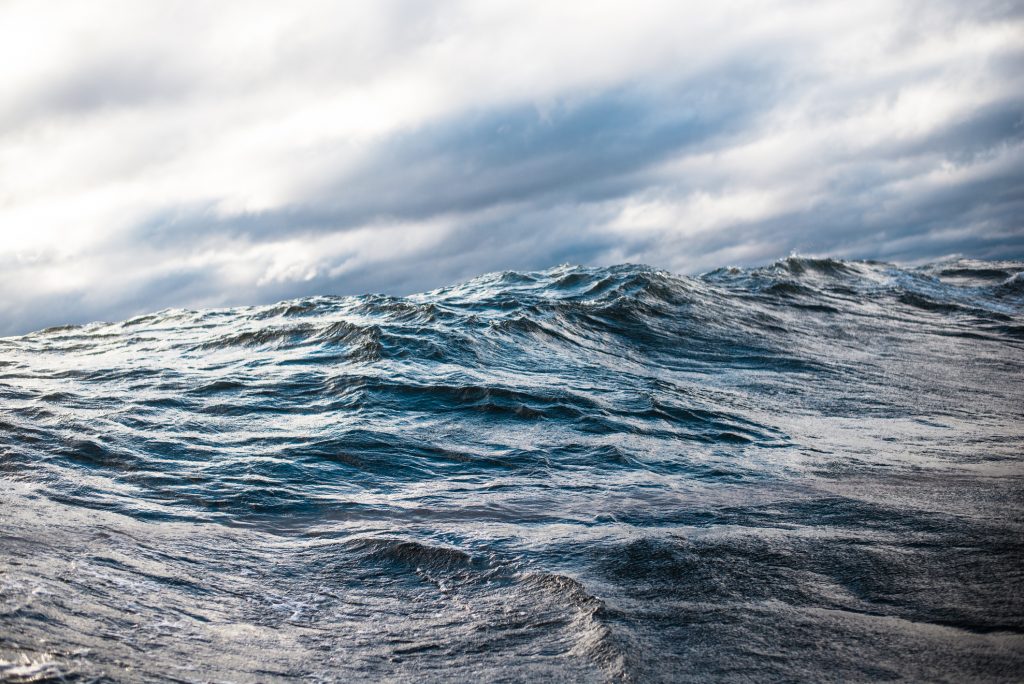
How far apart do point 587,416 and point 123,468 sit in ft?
18.0

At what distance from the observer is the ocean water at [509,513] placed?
3934 millimetres

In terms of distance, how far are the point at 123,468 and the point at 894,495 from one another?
7398 mm

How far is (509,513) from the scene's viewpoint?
659cm

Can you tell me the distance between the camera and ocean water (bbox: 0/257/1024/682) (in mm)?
3934

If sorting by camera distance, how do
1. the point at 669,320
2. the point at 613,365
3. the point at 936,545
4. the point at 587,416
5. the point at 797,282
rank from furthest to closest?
the point at 797,282
the point at 669,320
the point at 613,365
the point at 587,416
the point at 936,545

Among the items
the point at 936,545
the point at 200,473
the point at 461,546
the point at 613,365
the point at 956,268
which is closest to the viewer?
the point at 936,545

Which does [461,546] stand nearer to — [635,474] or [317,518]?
[317,518]

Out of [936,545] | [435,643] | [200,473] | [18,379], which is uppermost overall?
[18,379]

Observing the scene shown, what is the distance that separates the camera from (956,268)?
34.8 m

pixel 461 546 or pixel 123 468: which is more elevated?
pixel 123 468

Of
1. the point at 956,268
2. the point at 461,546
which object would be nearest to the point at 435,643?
the point at 461,546

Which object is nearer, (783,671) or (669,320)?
(783,671)

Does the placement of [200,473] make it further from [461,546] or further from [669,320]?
[669,320]

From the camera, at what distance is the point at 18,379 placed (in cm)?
1284
